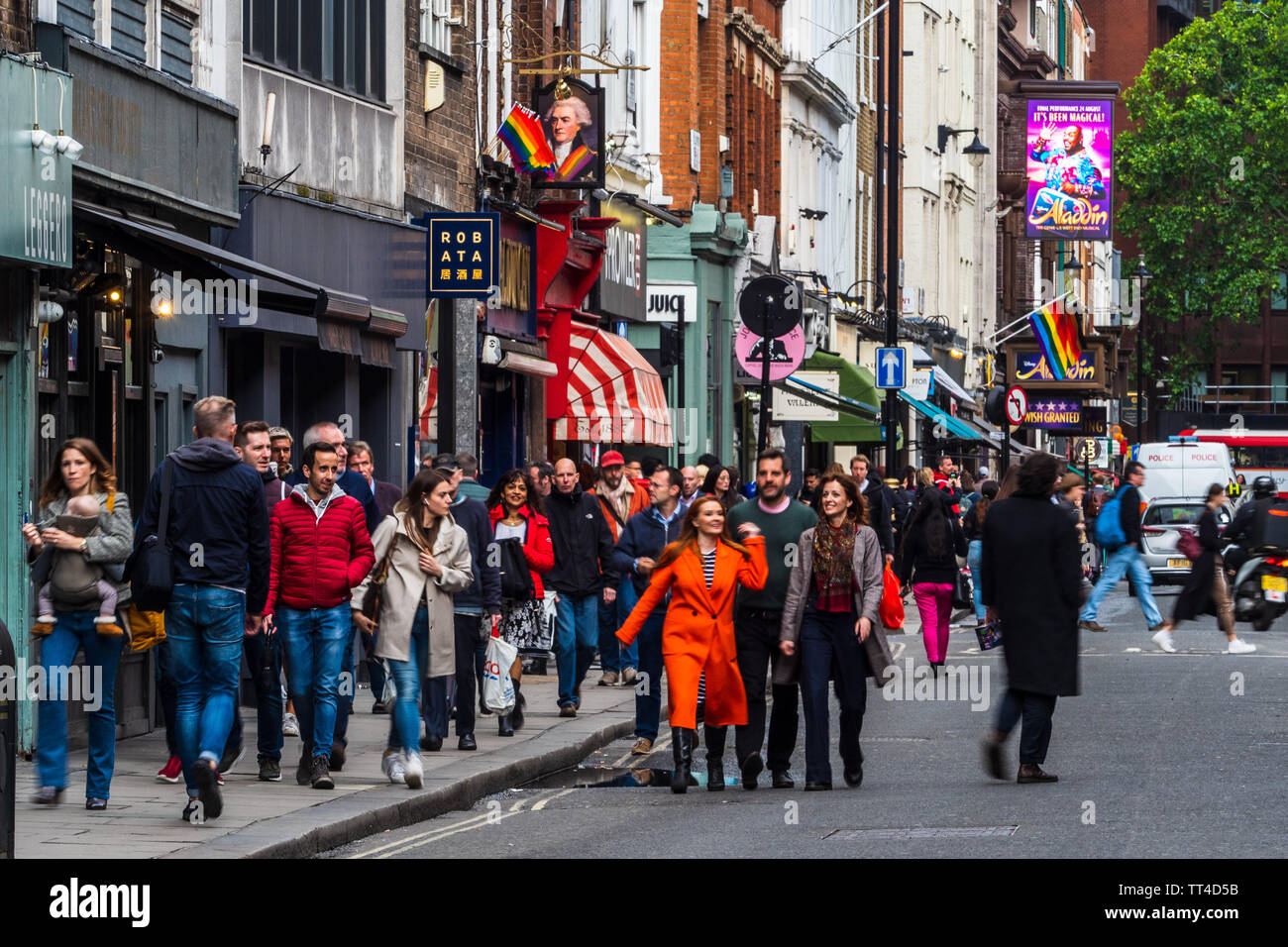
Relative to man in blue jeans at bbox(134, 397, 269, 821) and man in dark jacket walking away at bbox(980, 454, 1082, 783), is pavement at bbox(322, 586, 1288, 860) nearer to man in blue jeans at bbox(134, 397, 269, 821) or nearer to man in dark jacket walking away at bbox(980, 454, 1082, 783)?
man in dark jacket walking away at bbox(980, 454, 1082, 783)

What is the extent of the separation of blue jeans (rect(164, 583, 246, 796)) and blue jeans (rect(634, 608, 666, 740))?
437cm

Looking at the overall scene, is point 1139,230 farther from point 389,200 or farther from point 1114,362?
point 389,200

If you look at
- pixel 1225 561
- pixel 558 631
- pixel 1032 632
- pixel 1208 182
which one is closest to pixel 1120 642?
pixel 1225 561

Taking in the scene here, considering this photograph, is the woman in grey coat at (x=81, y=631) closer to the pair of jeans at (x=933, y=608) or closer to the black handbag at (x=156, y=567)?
the black handbag at (x=156, y=567)

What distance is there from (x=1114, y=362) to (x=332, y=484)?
8107 cm

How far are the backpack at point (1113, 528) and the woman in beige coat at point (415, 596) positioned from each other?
14.3 m

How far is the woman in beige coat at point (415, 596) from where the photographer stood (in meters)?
12.9

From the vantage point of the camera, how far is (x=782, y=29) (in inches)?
1746

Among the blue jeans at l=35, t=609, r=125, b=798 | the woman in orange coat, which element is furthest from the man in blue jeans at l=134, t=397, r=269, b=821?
the woman in orange coat

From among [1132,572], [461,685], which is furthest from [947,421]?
[461,685]

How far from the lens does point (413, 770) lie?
12.6 m

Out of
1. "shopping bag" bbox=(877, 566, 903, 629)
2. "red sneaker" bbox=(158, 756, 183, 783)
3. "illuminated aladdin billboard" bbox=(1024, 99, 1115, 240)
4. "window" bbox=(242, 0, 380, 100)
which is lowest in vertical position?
"red sneaker" bbox=(158, 756, 183, 783)

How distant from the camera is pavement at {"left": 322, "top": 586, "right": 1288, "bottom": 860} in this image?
10.6 m

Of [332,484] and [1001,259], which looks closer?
[332,484]
